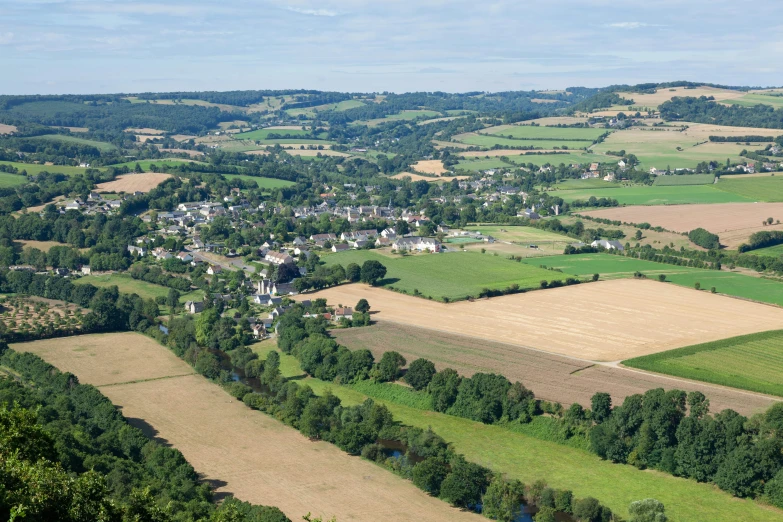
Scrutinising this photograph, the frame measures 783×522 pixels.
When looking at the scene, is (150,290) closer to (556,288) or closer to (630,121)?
(556,288)

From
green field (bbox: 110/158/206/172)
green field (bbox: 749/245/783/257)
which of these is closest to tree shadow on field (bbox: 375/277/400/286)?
green field (bbox: 749/245/783/257)

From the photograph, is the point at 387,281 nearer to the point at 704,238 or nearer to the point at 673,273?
the point at 673,273

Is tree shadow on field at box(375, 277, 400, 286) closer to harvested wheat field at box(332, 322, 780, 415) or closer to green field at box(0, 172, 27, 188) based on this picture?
harvested wheat field at box(332, 322, 780, 415)

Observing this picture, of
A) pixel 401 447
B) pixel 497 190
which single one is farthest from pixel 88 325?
pixel 497 190

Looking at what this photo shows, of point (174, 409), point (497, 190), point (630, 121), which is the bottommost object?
point (174, 409)

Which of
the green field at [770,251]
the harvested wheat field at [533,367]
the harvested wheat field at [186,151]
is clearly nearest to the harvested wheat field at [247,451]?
the harvested wheat field at [533,367]
